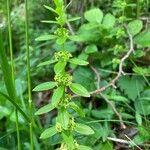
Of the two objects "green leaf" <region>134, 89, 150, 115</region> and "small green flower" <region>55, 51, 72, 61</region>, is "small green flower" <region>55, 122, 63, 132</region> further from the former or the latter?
"green leaf" <region>134, 89, 150, 115</region>

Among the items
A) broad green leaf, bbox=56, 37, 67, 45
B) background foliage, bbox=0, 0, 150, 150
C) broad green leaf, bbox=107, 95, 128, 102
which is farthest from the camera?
broad green leaf, bbox=107, 95, 128, 102

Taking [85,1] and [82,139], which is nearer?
[82,139]

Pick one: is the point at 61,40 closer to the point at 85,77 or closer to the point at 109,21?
the point at 85,77

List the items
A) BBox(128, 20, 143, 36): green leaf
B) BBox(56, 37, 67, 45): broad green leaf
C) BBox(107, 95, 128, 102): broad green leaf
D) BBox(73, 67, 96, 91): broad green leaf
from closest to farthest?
BBox(56, 37, 67, 45): broad green leaf, BBox(107, 95, 128, 102): broad green leaf, BBox(73, 67, 96, 91): broad green leaf, BBox(128, 20, 143, 36): green leaf

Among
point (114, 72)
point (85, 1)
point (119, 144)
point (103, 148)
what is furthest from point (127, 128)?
point (85, 1)

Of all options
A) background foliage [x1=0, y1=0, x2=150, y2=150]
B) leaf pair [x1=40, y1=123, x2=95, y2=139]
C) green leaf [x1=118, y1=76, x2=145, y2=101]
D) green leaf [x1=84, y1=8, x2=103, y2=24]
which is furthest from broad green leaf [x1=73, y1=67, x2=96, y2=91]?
leaf pair [x1=40, y1=123, x2=95, y2=139]

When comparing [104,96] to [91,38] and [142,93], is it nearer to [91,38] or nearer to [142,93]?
[142,93]

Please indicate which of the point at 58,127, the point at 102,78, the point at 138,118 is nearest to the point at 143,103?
the point at 138,118

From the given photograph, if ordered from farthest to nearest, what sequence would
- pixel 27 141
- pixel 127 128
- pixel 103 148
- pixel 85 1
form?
pixel 85 1, pixel 127 128, pixel 27 141, pixel 103 148
